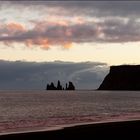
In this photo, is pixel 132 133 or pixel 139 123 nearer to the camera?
pixel 132 133

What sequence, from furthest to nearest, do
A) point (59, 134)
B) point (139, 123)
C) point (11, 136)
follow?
point (139, 123)
point (59, 134)
point (11, 136)

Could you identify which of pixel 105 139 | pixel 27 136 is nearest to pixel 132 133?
pixel 105 139

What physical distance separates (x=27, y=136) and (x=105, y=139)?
12.7 ft

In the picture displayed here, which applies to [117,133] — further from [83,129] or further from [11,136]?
[11,136]

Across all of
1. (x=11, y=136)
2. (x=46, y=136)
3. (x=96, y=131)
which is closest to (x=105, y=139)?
(x=96, y=131)

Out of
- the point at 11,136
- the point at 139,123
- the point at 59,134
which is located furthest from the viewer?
the point at 139,123

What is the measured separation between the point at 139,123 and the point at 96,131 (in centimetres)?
399

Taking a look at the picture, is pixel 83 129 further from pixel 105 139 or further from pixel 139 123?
pixel 139 123

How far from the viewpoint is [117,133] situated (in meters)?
21.2

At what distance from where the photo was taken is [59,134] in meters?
19.7

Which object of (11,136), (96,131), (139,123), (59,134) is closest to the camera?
(11,136)

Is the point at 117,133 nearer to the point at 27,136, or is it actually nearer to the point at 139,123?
the point at 139,123

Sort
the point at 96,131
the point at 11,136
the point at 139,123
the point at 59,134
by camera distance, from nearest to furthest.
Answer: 1. the point at 11,136
2. the point at 59,134
3. the point at 96,131
4. the point at 139,123

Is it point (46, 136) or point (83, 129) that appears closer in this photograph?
point (46, 136)
